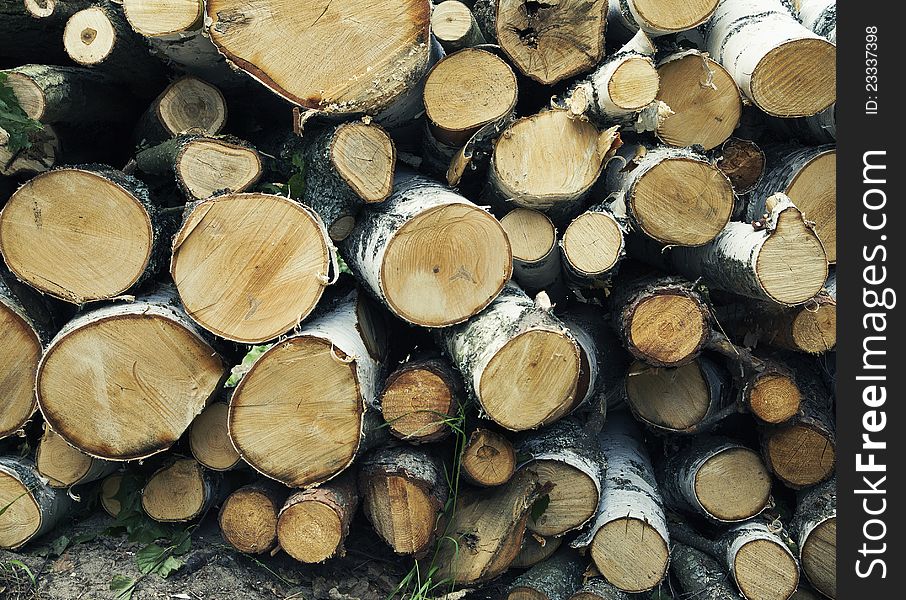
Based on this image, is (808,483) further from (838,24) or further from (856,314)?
(838,24)

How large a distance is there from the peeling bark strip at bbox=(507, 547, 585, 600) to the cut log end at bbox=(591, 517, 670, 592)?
118 mm

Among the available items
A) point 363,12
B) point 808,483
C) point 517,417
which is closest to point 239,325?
point 517,417

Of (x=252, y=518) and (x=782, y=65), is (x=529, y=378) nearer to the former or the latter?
(x=252, y=518)

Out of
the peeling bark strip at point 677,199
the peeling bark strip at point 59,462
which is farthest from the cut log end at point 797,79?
the peeling bark strip at point 59,462

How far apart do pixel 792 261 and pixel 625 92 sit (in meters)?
0.81

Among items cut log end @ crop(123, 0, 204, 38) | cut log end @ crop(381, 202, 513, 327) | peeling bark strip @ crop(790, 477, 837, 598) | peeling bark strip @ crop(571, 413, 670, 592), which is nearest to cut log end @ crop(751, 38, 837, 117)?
cut log end @ crop(381, 202, 513, 327)

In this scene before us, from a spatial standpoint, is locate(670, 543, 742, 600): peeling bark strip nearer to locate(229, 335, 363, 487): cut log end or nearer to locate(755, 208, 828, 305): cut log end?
locate(755, 208, 828, 305): cut log end

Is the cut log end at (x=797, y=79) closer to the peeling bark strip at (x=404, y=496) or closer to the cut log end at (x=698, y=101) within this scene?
the cut log end at (x=698, y=101)

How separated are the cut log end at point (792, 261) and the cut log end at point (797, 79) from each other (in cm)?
50

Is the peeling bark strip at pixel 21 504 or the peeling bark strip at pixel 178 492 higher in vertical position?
the peeling bark strip at pixel 21 504

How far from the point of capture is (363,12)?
2.59 metres

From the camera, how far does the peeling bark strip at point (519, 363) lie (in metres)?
2.49

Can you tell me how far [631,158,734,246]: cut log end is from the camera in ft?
8.64

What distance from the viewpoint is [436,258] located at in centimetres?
254
